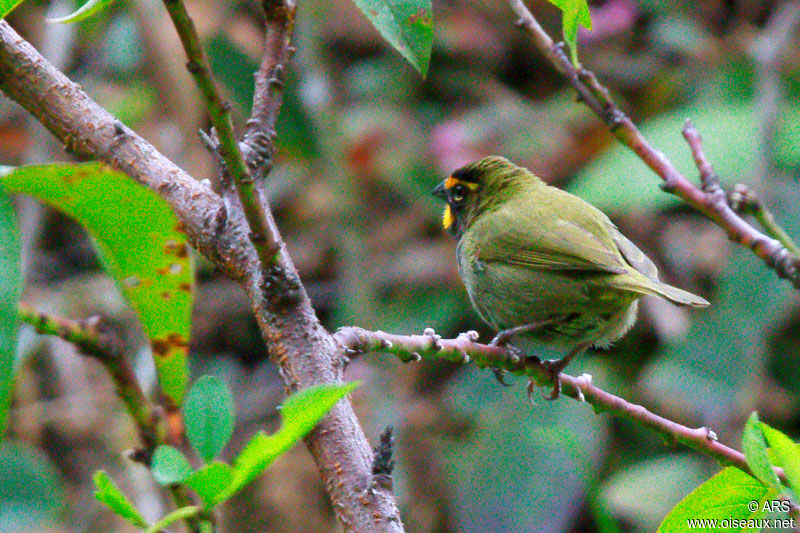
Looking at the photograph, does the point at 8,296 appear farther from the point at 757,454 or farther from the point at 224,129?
the point at 757,454

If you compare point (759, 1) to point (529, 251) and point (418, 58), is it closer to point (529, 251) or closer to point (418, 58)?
point (529, 251)

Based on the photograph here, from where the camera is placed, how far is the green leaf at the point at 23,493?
10.7 feet

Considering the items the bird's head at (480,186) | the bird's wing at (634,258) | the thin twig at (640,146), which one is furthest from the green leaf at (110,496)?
the bird's head at (480,186)

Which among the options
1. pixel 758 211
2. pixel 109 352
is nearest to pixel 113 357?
pixel 109 352

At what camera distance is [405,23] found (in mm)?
1157

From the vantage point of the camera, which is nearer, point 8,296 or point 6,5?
point 8,296

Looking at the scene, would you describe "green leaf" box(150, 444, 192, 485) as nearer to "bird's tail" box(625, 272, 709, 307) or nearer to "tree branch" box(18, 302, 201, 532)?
"tree branch" box(18, 302, 201, 532)

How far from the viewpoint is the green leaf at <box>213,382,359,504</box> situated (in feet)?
2.41

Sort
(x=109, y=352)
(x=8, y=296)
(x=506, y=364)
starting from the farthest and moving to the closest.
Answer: (x=506, y=364) < (x=109, y=352) < (x=8, y=296)

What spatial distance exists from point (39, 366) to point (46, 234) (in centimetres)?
140

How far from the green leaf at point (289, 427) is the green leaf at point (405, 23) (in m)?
0.54

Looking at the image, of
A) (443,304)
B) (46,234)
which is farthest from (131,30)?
(443,304)

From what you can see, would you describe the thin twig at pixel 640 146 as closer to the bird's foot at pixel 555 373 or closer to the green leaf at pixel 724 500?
the bird's foot at pixel 555 373

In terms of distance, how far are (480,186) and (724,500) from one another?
2625 mm
